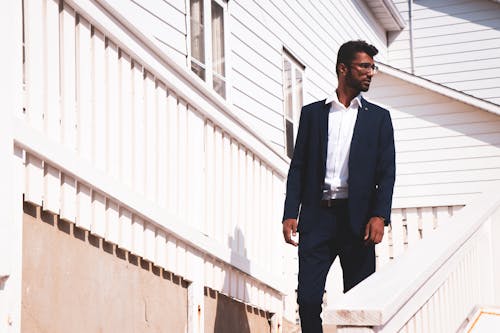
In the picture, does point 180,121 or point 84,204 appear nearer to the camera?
point 84,204

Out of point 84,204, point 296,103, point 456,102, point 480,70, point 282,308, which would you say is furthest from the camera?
point 480,70

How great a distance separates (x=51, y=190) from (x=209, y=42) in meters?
5.48

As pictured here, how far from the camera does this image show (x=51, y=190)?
13.1 feet

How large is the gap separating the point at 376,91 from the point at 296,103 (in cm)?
398

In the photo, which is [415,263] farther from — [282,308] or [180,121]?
[282,308]

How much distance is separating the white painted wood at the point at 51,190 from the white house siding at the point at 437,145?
40.5ft

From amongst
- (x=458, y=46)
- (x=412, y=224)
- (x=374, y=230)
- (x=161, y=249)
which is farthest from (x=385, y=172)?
(x=458, y=46)

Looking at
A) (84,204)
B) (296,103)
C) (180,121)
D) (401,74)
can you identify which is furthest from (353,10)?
(84,204)

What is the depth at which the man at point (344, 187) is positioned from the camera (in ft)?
15.7

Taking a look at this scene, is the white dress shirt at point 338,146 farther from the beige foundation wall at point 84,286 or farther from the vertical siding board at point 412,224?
the vertical siding board at point 412,224

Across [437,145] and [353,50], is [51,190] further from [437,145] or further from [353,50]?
[437,145]

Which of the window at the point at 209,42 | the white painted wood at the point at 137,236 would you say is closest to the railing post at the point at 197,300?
the white painted wood at the point at 137,236

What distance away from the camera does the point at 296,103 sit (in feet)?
40.8

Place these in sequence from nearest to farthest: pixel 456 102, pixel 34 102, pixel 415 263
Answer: pixel 415 263 < pixel 34 102 < pixel 456 102
